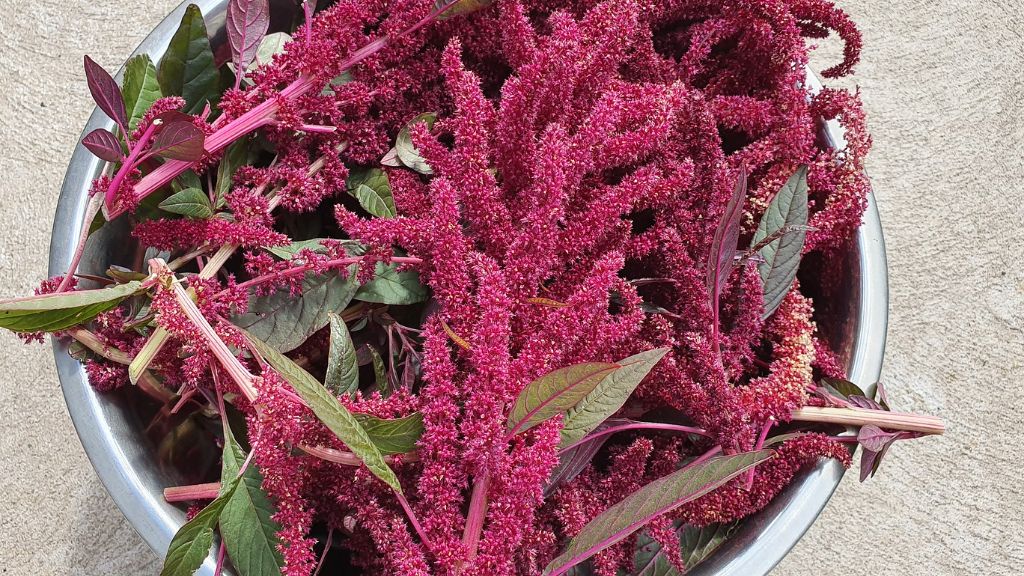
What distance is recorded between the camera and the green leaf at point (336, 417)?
19.6 inches

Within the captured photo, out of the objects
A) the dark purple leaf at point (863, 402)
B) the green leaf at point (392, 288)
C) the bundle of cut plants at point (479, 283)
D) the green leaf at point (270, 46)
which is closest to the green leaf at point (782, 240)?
the bundle of cut plants at point (479, 283)

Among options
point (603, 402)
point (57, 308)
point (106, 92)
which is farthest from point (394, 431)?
point (106, 92)

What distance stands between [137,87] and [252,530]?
0.41 meters

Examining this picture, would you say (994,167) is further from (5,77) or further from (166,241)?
(5,77)

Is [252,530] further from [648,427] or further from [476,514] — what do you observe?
[648,427]

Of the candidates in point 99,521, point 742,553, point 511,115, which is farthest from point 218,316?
point 99,521

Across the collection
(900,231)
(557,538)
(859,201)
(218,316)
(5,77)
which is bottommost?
(900,231)

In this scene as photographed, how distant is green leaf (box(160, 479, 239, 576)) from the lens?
585 mm

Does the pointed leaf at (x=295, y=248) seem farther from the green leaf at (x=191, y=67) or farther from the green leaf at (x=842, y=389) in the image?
the green leaf at (x=842, y=389)

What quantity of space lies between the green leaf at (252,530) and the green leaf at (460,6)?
1.44ft

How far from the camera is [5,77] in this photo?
1.14m

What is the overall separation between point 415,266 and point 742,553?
395 mm

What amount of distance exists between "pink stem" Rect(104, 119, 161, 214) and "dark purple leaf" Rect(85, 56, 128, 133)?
0.11ft

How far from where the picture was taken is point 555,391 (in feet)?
1.68
